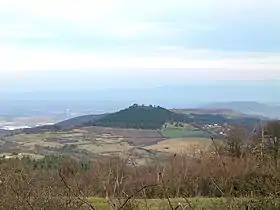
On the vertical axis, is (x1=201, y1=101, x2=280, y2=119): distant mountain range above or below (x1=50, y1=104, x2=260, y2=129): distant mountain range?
above

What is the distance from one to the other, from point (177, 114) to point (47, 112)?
48629mm

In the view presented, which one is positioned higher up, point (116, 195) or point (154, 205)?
point (116, 195)

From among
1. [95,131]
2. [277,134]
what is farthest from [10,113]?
[277,134]

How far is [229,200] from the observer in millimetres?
4039

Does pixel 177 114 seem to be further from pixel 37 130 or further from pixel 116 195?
pixel 116 195

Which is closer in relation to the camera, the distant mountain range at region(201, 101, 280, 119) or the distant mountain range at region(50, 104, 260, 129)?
the distant mountain range at region(201, 101, 280, 119)

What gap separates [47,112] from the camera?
93500 mm

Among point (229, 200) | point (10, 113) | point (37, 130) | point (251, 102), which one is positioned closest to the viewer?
point (229, 200)

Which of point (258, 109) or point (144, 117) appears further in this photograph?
point (258, 109)

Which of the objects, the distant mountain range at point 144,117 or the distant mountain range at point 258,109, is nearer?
the distant mountain range at point 258,109

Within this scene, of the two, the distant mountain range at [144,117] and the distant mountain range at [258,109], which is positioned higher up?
the distant mountain range at [258,109]

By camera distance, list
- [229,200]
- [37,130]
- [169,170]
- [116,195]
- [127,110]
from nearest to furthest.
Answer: [116,195]
[229,200]
[169,170]
[37,130]
[127,110]

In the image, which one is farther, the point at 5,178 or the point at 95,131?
the point at 95,131

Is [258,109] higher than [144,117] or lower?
higher
